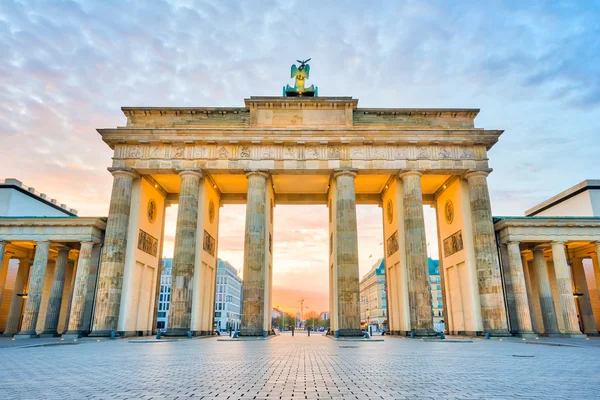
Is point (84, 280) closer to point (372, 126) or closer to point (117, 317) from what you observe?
point (117, 317)

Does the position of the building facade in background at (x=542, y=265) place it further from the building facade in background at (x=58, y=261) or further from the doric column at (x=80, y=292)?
the building facade in background at (x=58, y=261)

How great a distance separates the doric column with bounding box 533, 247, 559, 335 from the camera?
2910cm

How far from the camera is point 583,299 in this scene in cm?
3634

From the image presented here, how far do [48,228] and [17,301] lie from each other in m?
11.2

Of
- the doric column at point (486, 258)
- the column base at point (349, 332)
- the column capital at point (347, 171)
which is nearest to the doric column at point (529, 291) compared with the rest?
the doric column at point (486, 258)

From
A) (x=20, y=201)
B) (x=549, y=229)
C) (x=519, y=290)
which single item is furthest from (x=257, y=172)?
(x=20, y=201)

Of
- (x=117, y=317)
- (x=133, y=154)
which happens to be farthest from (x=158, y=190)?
(x=117, y=317)

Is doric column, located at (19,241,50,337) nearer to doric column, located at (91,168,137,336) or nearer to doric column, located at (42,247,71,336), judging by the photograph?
doric column, located at (42,247,71,336)

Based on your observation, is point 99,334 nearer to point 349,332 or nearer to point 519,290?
point 349,332

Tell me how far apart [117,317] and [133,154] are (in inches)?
486

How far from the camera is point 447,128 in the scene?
30.4 metres

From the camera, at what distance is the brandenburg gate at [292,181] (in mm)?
27422

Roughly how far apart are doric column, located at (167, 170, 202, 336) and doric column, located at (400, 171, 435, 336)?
16070 millimetres

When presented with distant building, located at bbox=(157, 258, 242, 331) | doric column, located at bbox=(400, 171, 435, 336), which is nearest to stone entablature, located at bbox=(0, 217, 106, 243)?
doric column, located at bbox=(400, 171, 435, 336)
